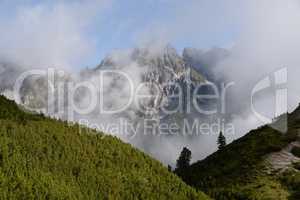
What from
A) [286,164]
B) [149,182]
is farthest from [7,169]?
[286,164]

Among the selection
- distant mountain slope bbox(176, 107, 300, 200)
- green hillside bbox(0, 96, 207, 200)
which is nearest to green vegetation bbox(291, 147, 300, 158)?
distant mountain slope bbox(176, 107, 300, 200)

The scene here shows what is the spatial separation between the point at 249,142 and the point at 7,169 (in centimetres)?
8180

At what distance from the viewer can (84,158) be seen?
91375 mm

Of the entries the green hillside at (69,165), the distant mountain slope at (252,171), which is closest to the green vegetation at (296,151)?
the distant mountain slope at (252,171)

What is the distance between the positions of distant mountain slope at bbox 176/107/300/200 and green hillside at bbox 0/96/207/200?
1686 cm

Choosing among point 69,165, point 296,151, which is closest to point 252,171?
point 296,151

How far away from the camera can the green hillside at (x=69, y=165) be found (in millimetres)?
75812

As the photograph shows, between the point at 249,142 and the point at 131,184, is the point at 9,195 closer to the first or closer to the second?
the point at 131,184

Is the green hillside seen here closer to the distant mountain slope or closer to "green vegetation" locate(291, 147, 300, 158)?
the distant mountain slope

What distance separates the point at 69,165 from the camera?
8631 cm

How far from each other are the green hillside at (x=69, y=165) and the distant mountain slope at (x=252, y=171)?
16859 millimetres

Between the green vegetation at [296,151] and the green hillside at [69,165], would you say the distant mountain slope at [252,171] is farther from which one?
the green hillside at [69,165]

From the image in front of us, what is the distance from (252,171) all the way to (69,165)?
50146 millimetres

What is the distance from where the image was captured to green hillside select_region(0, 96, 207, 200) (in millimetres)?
75812
